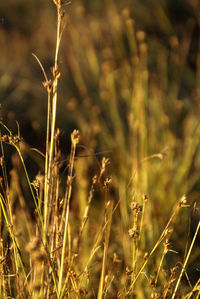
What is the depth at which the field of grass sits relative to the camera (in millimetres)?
1218

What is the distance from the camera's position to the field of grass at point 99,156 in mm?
1218

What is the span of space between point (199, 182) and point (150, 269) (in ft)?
3.18

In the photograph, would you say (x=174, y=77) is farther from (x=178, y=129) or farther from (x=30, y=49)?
(x=30, y=49)

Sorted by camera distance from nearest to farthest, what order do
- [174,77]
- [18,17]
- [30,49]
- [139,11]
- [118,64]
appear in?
[174,77] < [118,64] < [30,49] < [139,11] < [18,17]

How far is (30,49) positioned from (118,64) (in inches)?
48.3

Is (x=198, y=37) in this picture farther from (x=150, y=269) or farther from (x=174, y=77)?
(x=150, y=269)

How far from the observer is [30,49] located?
488 centimetres

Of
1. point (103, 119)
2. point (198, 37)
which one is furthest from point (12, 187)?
point (198, 37)

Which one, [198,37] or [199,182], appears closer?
[199,182]

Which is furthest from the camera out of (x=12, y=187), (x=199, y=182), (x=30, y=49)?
(x=30, y=49)

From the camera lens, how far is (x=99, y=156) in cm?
299

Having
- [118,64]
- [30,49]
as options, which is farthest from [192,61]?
[30,49]

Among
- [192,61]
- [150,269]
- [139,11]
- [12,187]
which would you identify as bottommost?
[150,269]

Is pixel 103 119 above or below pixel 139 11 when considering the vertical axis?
below
